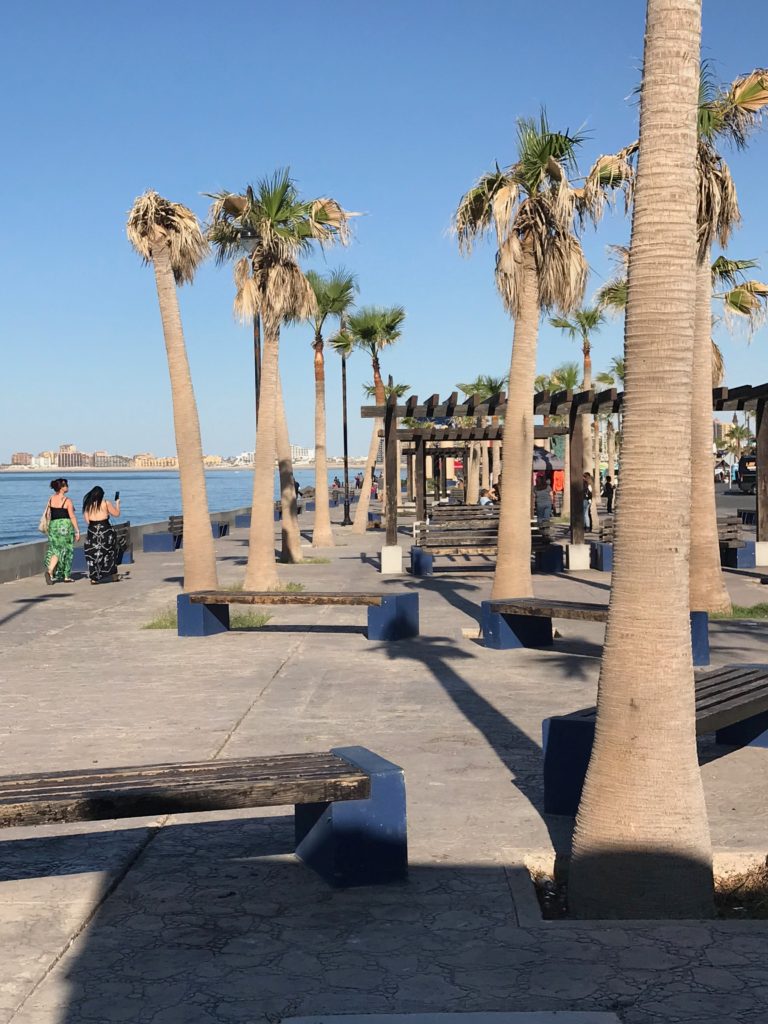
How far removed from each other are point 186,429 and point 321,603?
184 inches

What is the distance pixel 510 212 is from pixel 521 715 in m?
7.20

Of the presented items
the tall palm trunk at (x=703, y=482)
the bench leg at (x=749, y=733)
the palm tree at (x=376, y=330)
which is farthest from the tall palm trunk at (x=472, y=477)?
the bench leg at (x=749, y=733)

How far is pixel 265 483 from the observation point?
1841 centimetres

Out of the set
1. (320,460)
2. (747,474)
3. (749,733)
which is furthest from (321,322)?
(747,474)

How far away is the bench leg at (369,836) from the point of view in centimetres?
520

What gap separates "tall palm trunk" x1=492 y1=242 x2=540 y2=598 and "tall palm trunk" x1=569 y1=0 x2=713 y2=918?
8588 millimetres

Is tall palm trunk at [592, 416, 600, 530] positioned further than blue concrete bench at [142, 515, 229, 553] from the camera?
Yes

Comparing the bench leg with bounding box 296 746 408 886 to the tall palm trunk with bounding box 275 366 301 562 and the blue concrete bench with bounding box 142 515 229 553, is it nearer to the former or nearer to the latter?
the tall palm trunk with bounding box 275 366 301 562

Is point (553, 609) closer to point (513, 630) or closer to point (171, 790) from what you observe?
point (513, 630)

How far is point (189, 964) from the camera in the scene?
4.32 meters

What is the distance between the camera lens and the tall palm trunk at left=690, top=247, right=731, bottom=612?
45.8ft

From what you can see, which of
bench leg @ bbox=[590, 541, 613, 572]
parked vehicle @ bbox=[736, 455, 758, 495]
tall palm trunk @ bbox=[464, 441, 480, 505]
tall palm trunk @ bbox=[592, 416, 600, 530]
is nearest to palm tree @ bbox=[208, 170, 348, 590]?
bench leg @ bbox=[590, 541, 613, 572]

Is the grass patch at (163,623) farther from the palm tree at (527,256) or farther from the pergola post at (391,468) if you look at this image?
the pergola post at (391,468)

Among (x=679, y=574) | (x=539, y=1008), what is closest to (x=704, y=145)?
(x=679, y=574)
